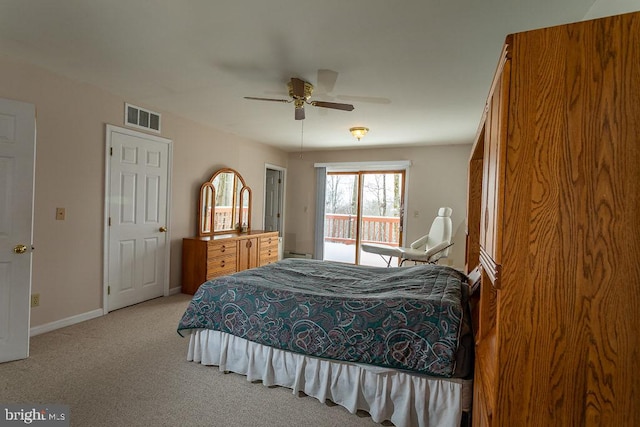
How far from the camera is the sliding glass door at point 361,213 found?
594 centimetres

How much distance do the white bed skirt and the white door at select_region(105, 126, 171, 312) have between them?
1.83 meters

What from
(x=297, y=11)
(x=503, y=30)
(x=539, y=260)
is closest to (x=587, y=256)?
(x=539, y=260)

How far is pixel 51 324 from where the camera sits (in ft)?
9.27

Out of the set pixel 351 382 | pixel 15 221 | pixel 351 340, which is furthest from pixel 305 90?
pixel 15 221

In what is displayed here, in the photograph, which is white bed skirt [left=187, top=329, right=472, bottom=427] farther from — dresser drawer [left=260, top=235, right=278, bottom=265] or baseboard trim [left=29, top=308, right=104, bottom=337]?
dresser drawer [left=260, top=235, right=278, bottom=265]

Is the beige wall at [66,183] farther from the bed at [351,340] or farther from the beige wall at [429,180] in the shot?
the beige wall at [429,180]

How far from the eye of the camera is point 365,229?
247 inches

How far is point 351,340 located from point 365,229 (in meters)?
4.56

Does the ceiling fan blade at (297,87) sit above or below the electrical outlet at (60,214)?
above

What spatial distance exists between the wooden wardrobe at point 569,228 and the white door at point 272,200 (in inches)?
212

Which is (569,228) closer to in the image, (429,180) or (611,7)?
(611,7)

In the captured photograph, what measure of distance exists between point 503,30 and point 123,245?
13.2 ft

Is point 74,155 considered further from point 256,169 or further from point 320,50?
point 256,169

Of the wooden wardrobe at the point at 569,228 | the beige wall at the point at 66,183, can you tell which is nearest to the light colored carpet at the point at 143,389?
the beige wall at the point at 66,183
